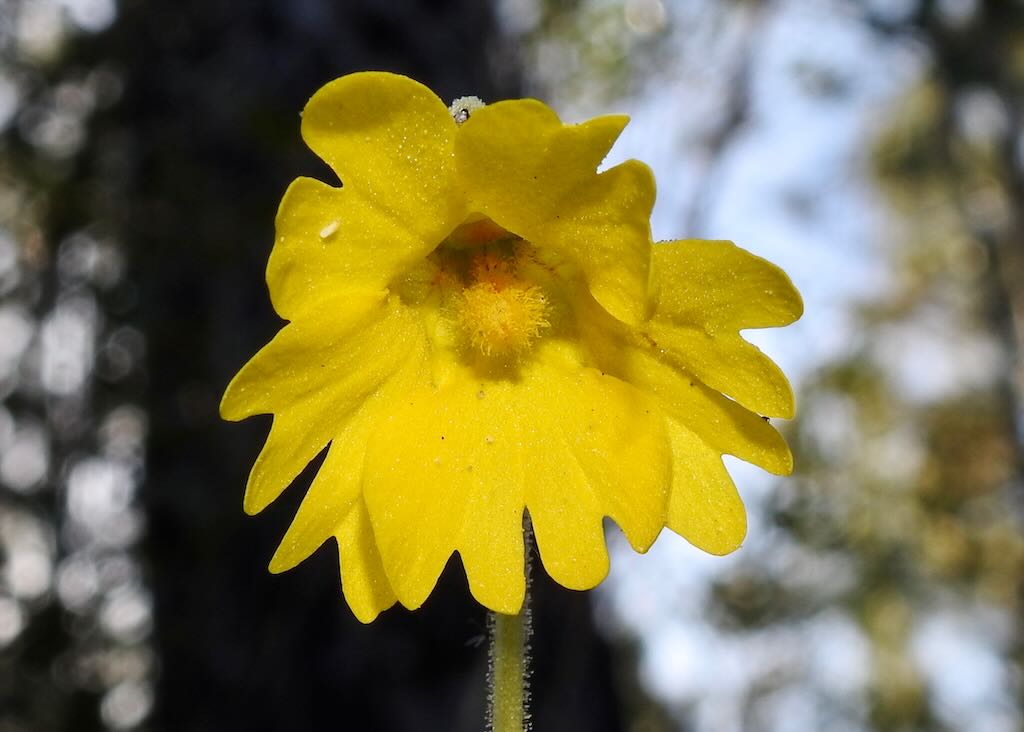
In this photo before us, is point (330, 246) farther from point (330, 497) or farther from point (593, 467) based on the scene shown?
point (593, 467)

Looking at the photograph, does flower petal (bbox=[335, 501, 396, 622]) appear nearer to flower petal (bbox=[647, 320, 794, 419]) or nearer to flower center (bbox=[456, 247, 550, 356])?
flower center (bbox=[456, 247, 550, 356])

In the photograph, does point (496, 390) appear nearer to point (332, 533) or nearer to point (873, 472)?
point (332, 533)

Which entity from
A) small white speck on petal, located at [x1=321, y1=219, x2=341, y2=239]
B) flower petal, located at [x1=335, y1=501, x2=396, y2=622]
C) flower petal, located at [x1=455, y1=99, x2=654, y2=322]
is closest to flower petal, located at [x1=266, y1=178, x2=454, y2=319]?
small white speck on petal, located at [x1=321, y1=219, x2=341, y2=239]

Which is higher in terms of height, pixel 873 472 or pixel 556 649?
pixel 873 472

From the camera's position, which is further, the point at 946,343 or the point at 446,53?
the point at 946,343

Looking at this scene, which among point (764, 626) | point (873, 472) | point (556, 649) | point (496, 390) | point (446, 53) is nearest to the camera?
point (496, 390)

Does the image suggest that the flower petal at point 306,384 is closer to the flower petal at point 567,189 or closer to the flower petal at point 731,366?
the flower petal at point 567,189

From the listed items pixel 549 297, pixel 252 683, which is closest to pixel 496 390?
pixel 549 297
